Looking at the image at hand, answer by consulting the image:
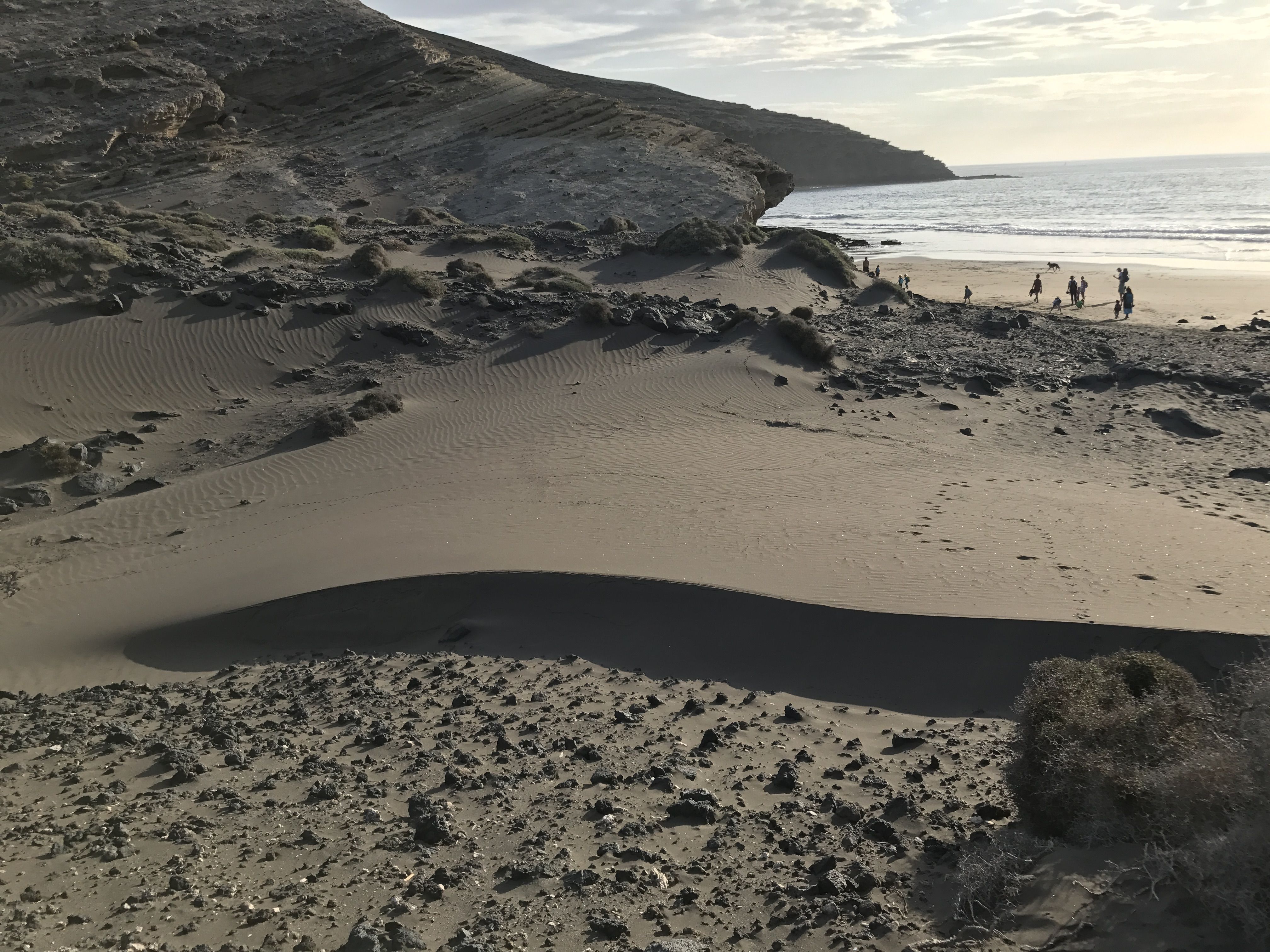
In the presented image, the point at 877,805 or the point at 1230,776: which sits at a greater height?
the point at 1230,776

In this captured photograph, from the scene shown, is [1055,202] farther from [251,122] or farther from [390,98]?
[251,122]

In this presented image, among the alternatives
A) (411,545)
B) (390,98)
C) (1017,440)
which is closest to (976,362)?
(1017,440)

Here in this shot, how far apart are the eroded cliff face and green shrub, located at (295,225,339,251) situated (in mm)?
8163

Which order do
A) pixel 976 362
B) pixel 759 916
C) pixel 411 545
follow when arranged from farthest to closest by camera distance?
pixel 976 362 → pixel 411 545 → pixel 759 916

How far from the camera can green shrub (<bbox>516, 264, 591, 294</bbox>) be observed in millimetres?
24062

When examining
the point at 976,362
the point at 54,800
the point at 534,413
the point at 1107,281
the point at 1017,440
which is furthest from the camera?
the point at 1107,281

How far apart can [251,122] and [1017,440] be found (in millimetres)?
40695

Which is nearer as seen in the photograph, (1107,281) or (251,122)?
(1107,281)

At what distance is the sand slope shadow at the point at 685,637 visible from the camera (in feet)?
26.2

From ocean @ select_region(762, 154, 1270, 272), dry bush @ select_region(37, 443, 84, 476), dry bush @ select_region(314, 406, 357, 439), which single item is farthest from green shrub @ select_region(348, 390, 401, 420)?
ocean @ select_region(762, 154, 1270, 272)

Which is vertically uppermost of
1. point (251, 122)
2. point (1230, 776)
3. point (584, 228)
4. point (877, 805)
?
point (251, 122)

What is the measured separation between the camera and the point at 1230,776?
412 centimetres

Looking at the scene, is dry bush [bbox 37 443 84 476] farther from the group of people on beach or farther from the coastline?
the group of people on beach

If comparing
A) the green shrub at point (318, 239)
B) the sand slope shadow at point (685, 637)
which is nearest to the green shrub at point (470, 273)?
the green shrub at point (318, 239)
